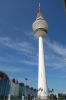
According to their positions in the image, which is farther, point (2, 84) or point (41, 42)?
point (41, 42)

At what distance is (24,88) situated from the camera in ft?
398

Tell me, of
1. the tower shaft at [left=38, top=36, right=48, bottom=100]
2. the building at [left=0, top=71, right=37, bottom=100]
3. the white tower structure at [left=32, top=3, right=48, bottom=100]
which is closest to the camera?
the building at [left=0, top=71, right=37, bottom=100]

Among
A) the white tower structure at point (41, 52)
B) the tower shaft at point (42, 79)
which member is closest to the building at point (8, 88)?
the tower shaft at point (42, 79)

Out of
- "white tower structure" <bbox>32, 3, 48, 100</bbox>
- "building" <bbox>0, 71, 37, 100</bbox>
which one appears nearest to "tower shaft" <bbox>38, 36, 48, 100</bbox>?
"white tower structure" <bbox>32, 3, 48, 100</bbox>

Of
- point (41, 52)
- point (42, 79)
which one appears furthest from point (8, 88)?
point (41, 52)

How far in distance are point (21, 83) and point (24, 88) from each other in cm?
481

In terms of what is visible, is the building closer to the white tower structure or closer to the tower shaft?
the tower shaft

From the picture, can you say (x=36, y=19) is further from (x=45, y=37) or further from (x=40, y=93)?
(x=40, y=93)

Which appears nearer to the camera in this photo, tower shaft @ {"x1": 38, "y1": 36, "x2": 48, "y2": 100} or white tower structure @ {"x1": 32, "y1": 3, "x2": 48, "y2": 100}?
tower shaft @ {"x1": 38, "y1": 36, "x2": 48, "y2": 100}

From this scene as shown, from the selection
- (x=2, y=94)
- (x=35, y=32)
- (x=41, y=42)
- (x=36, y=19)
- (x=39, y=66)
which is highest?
(x=36, y=19)

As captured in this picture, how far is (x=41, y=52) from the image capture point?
122062 mm

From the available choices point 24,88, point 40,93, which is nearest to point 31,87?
point 24,88

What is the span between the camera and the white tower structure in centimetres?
11221

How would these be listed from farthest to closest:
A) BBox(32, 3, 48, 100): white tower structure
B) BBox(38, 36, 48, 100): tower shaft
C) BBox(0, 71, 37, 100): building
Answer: BBox(32, 3, 48, 100): white tower structure < BBox(38, 36, 48, 100): tower shaft < BBox(0, 71, 37, 100): building
